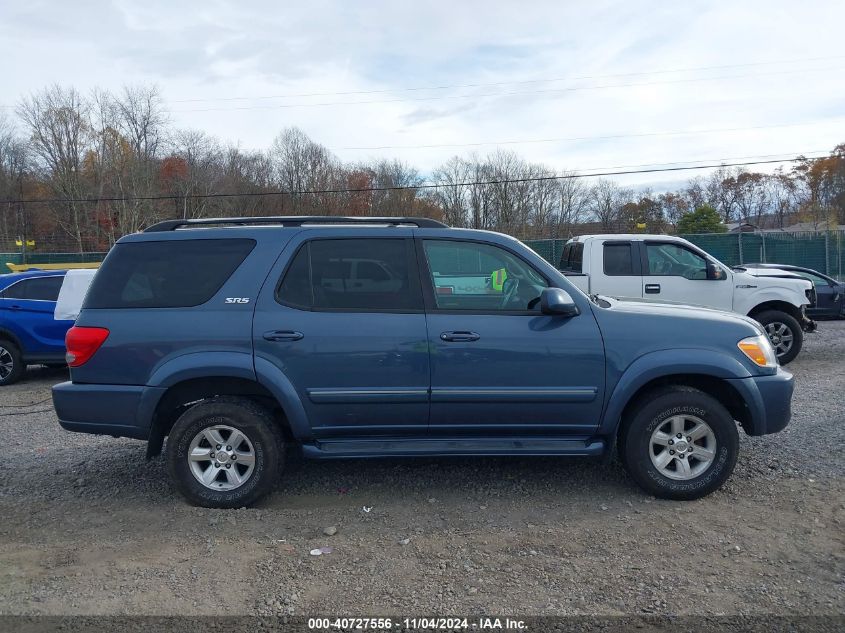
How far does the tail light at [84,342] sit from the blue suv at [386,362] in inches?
0.5

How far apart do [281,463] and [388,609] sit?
1.61 m

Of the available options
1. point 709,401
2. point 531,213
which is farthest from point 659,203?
point 709,401

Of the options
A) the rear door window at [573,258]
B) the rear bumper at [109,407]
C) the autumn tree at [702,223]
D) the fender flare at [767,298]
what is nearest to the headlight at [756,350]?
the rear bumper at [109,407]

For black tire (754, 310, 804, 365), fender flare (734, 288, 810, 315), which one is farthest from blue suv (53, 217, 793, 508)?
black tire (754, 310, 804, 365)

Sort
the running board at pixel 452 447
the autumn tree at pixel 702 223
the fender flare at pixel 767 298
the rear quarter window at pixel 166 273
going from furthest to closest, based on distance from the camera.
→ the autumn tree at pixel 702 223, the fender flare at pixel 767 298, the rear quarter window at pixel 166 273, the running board at pixel 452 447

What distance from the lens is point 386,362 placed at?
4.30m

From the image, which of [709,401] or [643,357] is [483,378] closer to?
[643,357]

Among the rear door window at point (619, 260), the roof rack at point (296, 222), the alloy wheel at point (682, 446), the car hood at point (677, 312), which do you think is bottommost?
the alloy wheel at point (682, 446)

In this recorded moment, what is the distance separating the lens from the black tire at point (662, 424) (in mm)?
4367

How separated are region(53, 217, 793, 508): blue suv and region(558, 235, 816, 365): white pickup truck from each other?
4.98m

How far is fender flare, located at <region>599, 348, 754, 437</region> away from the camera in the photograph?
431 centimetres

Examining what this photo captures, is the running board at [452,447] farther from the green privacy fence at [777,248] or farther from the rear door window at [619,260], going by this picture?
the green privacy fence at [777,248]

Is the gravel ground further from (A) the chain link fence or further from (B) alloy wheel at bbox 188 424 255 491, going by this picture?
(A) the chain link fence

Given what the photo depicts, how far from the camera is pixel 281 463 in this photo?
4504 millimetres
